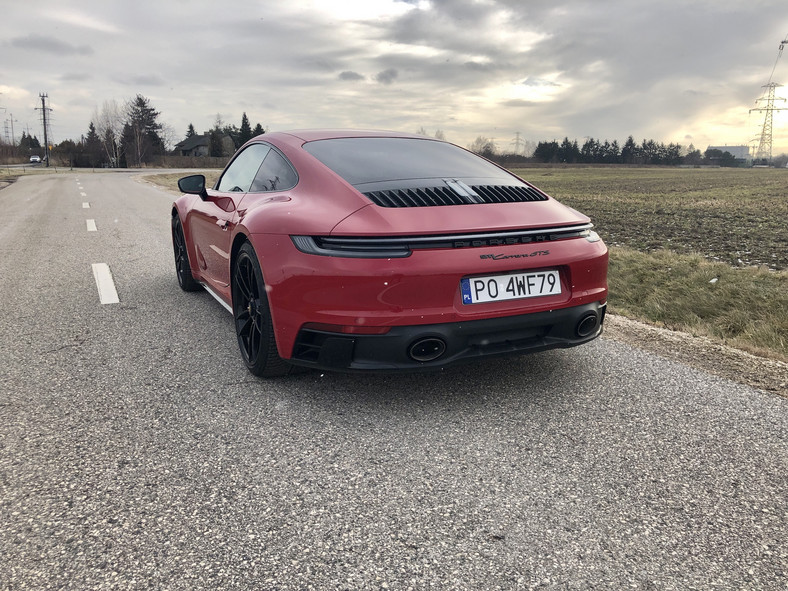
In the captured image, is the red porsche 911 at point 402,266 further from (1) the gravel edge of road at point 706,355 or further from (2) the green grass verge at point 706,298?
(2) the green grass verge at point 706,298

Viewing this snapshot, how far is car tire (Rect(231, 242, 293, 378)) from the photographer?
2.95 metres

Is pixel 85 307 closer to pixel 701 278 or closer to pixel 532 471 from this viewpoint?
pixel 532 471

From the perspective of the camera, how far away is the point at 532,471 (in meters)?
2.30

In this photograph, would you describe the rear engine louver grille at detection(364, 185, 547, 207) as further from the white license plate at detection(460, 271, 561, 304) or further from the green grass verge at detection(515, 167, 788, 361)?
the green grass verge at detection(515, 167, 788, 361)

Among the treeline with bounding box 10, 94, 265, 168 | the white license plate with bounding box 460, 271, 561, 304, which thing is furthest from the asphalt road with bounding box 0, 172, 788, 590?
the treeline with bounding box 10, 94, 265, 168

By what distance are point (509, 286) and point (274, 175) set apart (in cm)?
161

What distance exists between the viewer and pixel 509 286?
8.77 ft

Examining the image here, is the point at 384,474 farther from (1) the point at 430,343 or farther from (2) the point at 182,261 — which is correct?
(2) the point at 182,261

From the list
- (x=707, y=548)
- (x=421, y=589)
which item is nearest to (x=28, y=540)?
(x=421, y=589)

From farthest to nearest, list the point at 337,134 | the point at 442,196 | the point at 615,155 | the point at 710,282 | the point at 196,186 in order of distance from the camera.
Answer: the point at 615,155 → the point at 710,282 → the point at 196,186 → the point at 337,134 → the point at 442,196

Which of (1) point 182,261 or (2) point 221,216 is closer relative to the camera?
(2) point 221,216

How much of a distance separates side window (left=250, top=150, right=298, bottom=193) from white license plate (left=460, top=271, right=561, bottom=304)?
119 centimetres

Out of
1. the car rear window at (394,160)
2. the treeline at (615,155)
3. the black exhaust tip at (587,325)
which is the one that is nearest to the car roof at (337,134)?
the car rear window at (394,160)

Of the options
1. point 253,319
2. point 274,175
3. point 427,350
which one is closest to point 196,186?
point 274,175
